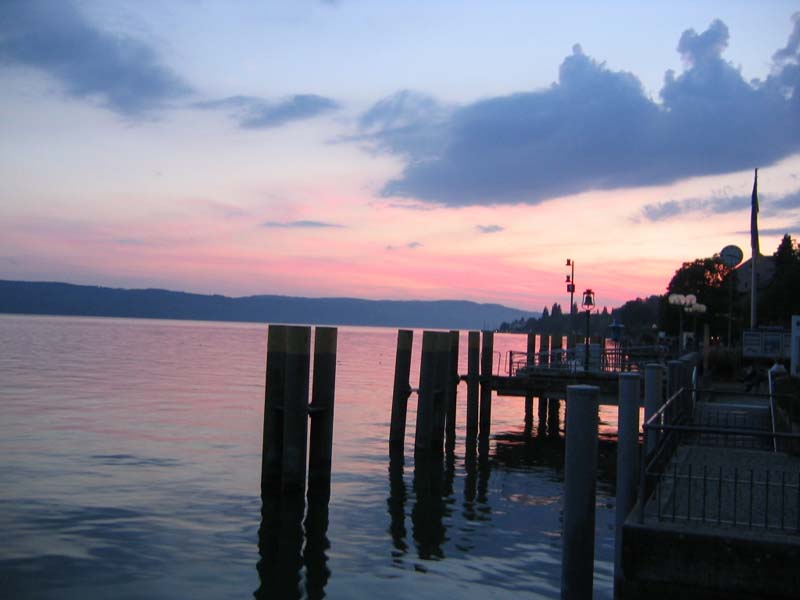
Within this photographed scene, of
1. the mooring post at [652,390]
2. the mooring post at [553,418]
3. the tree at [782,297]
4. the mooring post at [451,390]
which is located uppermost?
the tree at [782,297]

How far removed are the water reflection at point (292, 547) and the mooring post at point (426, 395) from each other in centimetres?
609

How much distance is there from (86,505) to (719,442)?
12120 millimetres

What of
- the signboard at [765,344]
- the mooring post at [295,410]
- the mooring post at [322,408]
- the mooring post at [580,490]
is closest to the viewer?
the mooring post at [580,490]

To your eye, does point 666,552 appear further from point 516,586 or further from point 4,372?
point 4,372

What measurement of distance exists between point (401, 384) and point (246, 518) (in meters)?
7.19

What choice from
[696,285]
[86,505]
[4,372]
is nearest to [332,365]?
[86,505]

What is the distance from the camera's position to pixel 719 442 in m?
16.0

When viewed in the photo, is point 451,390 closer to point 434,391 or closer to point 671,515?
point 434,391

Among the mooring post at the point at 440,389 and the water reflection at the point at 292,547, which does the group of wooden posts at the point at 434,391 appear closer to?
the mooring post at the point at 440,389

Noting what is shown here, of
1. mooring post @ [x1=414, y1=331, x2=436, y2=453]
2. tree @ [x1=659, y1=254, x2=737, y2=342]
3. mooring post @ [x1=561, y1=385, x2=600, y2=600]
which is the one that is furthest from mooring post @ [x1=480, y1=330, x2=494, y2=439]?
tree @ [x1=659, y1=254, x2=737, y2=342]

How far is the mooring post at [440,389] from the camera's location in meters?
23.0

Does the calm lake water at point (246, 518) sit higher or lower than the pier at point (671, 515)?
lower

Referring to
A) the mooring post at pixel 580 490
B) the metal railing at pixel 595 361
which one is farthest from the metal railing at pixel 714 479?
the metal railing at pixel 595 361

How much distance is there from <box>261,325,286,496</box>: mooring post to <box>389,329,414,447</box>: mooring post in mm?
5697
